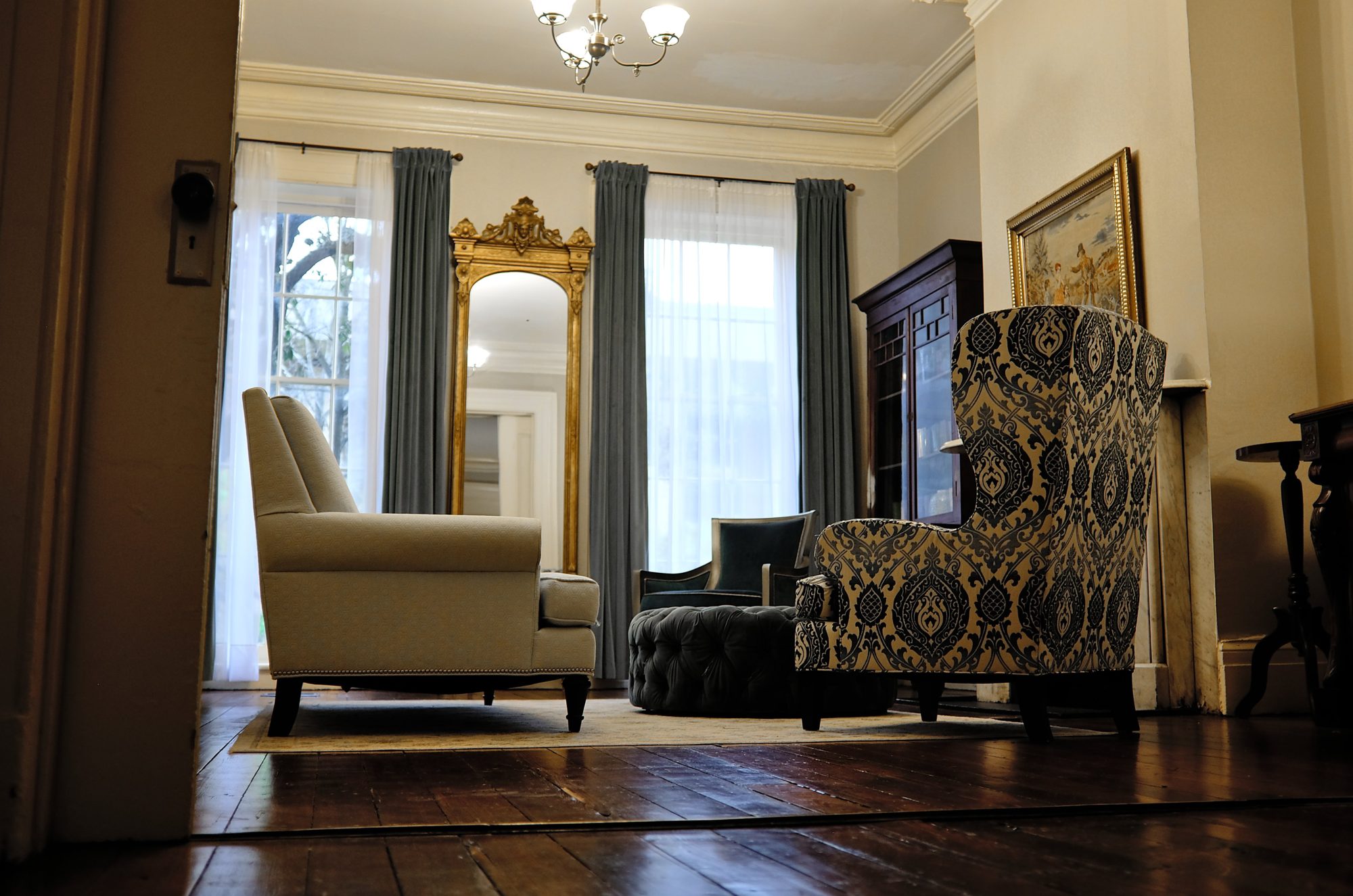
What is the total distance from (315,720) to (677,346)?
3.48 m

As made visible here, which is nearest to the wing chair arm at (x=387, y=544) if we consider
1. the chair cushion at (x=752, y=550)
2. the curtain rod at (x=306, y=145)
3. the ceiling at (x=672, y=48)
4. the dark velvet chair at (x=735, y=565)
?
the dark velvet chair at (x=735, y=565)

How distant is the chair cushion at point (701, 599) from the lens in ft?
16.7

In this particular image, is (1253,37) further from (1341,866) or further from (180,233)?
(180,233)

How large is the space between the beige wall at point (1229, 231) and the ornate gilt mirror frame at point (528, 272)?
10.0ft

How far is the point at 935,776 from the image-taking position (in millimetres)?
2014

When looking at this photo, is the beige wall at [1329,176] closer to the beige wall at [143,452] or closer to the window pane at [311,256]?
the beige wall at [143,452]

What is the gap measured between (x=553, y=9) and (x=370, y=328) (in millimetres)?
2171

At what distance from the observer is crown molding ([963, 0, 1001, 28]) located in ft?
16.8

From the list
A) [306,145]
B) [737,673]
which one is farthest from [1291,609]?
[306,145]

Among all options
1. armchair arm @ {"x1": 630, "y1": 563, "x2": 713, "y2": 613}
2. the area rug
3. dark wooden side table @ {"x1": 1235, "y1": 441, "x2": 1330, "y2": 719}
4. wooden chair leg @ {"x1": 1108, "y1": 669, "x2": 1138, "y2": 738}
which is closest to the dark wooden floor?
the area rug

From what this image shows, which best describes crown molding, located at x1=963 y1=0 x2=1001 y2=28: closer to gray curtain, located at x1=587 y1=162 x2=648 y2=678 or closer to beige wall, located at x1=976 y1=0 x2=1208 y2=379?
beige wall, located at x1=976 y1=0 x2=1208 y2=379

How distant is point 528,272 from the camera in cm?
630

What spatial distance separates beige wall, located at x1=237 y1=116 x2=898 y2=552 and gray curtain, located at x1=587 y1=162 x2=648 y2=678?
0.34 ft

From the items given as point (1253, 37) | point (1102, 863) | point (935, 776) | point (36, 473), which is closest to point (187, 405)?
point (36, 473)
